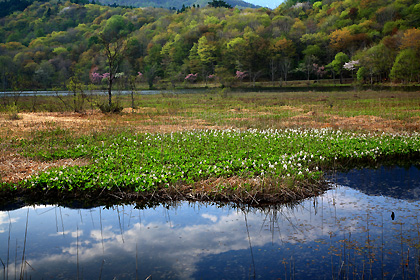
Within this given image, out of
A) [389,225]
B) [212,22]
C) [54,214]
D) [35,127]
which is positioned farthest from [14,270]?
[212,22]

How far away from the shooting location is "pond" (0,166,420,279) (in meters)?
5.94

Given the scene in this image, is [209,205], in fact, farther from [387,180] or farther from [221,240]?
[387,180]

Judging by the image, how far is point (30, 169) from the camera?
10859 mm

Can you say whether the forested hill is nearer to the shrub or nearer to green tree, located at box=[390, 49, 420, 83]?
green tree, located at box=[390, 49, 420, 83]

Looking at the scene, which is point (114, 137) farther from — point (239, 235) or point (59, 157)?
point (239, 235)

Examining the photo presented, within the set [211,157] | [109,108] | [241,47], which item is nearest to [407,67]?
[241,47]

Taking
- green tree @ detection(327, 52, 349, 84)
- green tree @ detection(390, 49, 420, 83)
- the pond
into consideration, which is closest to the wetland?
the pond

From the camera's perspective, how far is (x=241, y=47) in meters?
98.9

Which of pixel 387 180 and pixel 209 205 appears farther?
pixel 387 180

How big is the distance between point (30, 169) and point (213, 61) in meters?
105

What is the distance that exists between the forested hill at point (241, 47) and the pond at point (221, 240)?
202 ft

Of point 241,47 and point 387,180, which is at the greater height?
point 241,47

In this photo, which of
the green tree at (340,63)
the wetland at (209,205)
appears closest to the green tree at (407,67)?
the green tree at (340,63)

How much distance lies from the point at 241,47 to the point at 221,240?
96130 mm
